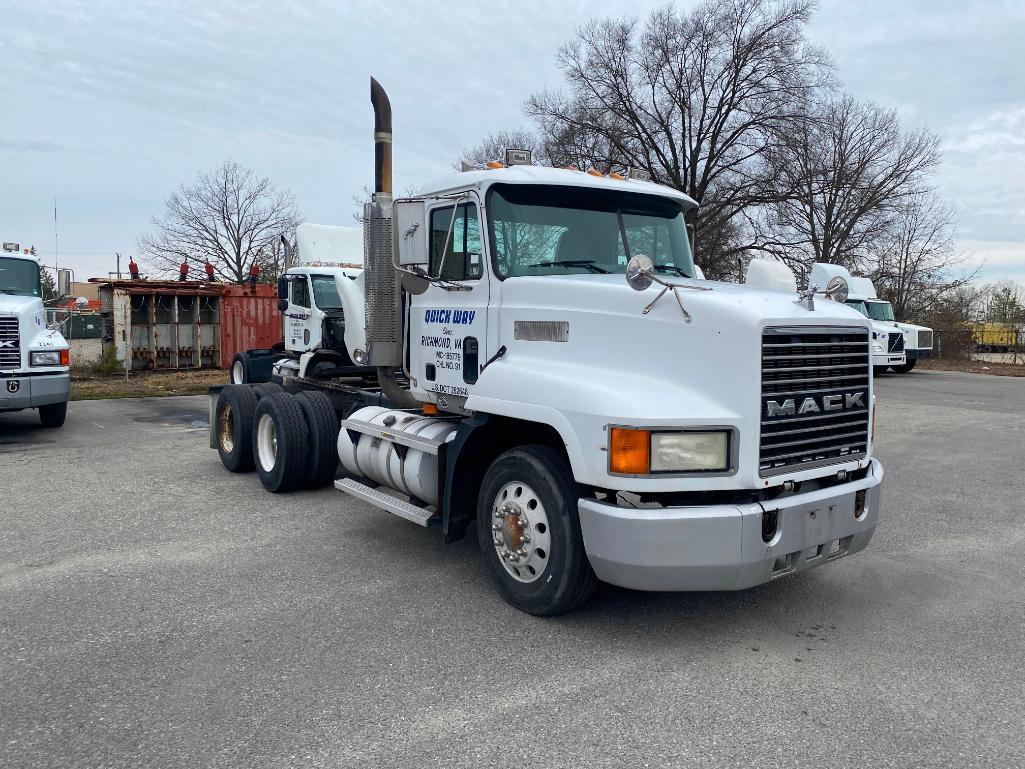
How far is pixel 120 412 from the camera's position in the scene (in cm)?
1453

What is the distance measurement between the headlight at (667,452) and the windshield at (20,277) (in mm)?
10932

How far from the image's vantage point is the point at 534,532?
4.59 m

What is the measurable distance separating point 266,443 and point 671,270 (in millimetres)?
4569

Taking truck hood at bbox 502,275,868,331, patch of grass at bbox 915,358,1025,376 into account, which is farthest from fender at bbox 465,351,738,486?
patch of grass at bbox 915,358,1025,376

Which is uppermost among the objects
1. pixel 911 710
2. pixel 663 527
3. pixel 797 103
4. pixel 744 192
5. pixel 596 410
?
pixel 797 103

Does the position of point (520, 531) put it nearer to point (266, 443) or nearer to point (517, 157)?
point (517, 157)

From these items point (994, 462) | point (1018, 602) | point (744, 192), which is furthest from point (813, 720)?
point (744, 192)

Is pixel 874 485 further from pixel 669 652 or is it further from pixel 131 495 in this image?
pixel 131 495

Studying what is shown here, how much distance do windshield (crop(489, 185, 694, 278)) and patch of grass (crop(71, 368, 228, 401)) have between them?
14.2 m

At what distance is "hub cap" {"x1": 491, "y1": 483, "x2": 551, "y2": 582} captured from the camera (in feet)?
15.0

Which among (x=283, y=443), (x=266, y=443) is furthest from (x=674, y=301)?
(x=266, y=443)

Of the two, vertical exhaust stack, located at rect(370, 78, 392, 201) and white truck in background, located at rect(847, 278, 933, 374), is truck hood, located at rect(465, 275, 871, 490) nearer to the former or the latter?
vertical exhaust stack, located at rect(370, 78, 392, 201)

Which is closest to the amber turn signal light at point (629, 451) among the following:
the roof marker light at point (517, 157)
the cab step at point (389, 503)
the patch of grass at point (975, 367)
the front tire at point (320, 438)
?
the cab step at point (389, 503)

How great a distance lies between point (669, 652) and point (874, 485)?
1.63 meters
